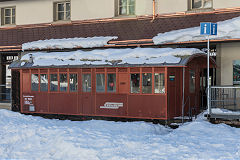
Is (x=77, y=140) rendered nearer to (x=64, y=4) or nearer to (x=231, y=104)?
(x=231, y=104)

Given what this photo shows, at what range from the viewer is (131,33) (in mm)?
18859

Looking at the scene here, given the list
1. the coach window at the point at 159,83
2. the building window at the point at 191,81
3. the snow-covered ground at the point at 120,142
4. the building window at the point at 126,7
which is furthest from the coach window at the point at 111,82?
the building window at the point at 126,7

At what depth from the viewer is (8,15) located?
940 inches

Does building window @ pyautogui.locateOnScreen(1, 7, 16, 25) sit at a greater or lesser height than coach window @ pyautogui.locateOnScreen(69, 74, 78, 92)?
greater

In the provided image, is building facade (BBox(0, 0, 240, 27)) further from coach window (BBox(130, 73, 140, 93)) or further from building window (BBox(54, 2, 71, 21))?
coach window (BBox(130, 73, 140, 93))

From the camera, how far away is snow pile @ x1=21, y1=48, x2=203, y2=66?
14953 millimetres

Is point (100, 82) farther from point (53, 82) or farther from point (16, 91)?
point (16, 91)

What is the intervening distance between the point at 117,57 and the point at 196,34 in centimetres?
386

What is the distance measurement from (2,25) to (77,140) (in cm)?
1454

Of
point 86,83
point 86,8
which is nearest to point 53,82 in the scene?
point 86,83

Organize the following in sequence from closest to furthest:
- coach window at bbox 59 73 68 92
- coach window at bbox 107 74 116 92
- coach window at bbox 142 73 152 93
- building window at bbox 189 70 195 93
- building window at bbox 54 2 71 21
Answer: coach window at bbox 142 73 152 93, coach window at bbox 107 74 116 92, building window at bbox 189 70 195 93, coach window at bbox 59 73 68 92, building window at bbox 54 2 71 21

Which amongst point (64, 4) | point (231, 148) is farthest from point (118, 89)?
point (64, 4)

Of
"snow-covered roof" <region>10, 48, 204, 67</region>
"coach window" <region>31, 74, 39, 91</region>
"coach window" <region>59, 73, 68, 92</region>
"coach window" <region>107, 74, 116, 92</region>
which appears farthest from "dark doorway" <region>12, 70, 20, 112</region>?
"coach window" <region>107, 74, 116, 92</region>

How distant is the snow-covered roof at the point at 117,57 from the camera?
14.9 metres
